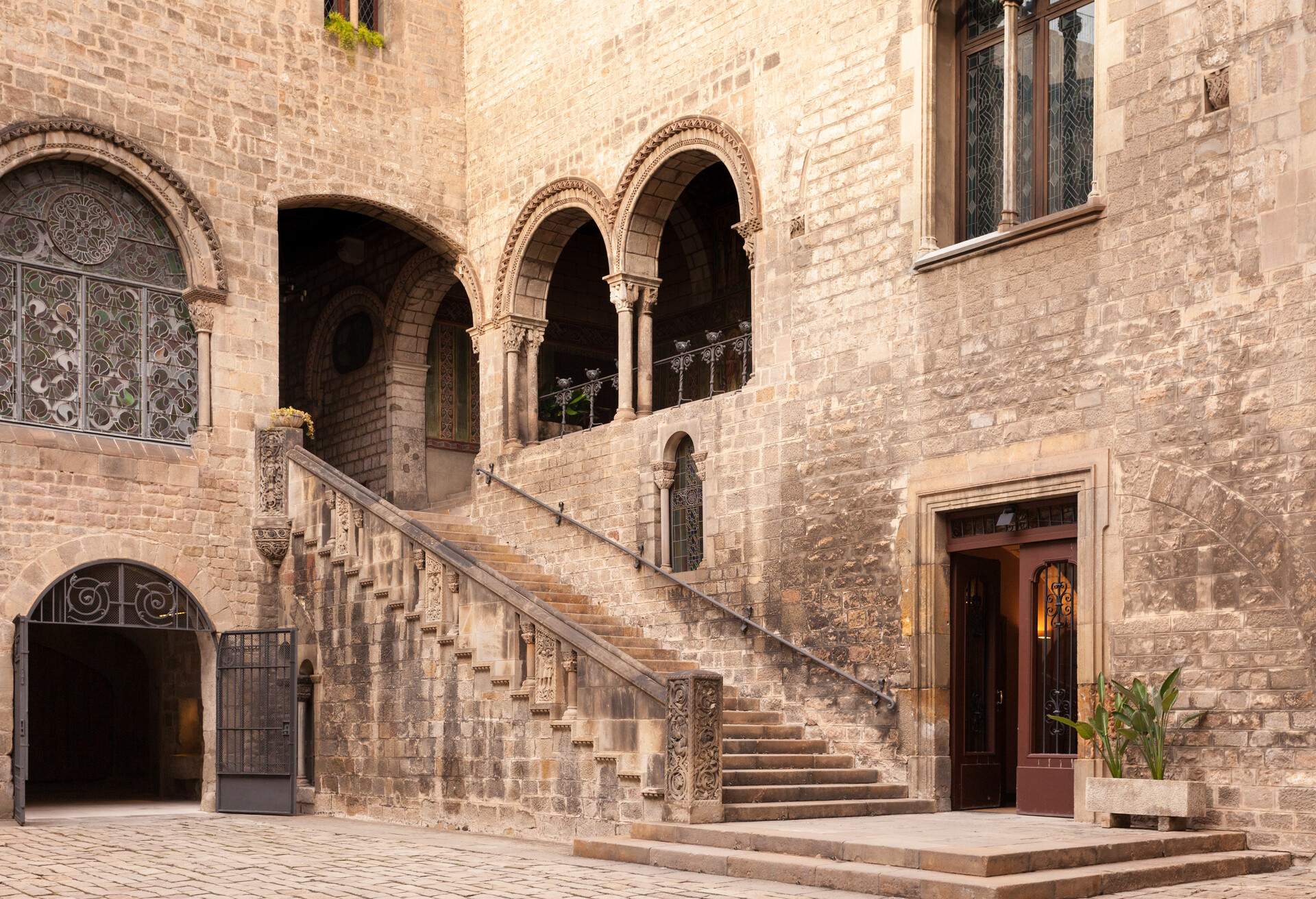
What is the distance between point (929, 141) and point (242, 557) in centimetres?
779

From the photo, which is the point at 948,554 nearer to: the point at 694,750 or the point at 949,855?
the point at 694,750

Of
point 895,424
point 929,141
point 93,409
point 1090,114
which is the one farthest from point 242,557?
point 1090,114

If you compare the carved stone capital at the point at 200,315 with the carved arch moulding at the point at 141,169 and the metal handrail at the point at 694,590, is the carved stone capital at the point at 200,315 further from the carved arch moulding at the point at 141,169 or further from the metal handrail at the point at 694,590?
the metal handrail at the point at 694,590

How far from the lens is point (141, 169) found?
15430 mm

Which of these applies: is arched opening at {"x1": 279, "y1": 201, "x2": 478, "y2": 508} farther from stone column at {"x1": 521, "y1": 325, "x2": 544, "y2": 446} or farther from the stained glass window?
the stained glass window

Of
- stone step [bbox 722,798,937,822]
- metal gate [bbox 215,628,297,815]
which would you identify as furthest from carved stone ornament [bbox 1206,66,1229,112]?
metal gate [bbox 215,628,297,815]

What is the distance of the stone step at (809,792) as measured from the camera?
10.9 m

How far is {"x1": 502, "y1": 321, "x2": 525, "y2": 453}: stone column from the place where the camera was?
16.9 m

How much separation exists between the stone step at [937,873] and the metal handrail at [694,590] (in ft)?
9.12

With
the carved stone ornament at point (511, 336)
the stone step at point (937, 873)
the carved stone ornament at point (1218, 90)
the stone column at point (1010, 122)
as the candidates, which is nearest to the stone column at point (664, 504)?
the carved stone ornament at point (511, 336)

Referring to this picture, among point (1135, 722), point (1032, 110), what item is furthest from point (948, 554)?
point (1032, 110)

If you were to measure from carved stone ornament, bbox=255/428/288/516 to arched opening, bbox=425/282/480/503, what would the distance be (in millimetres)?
3750

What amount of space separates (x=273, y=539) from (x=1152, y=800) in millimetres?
9027

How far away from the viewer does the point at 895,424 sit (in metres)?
12.4
